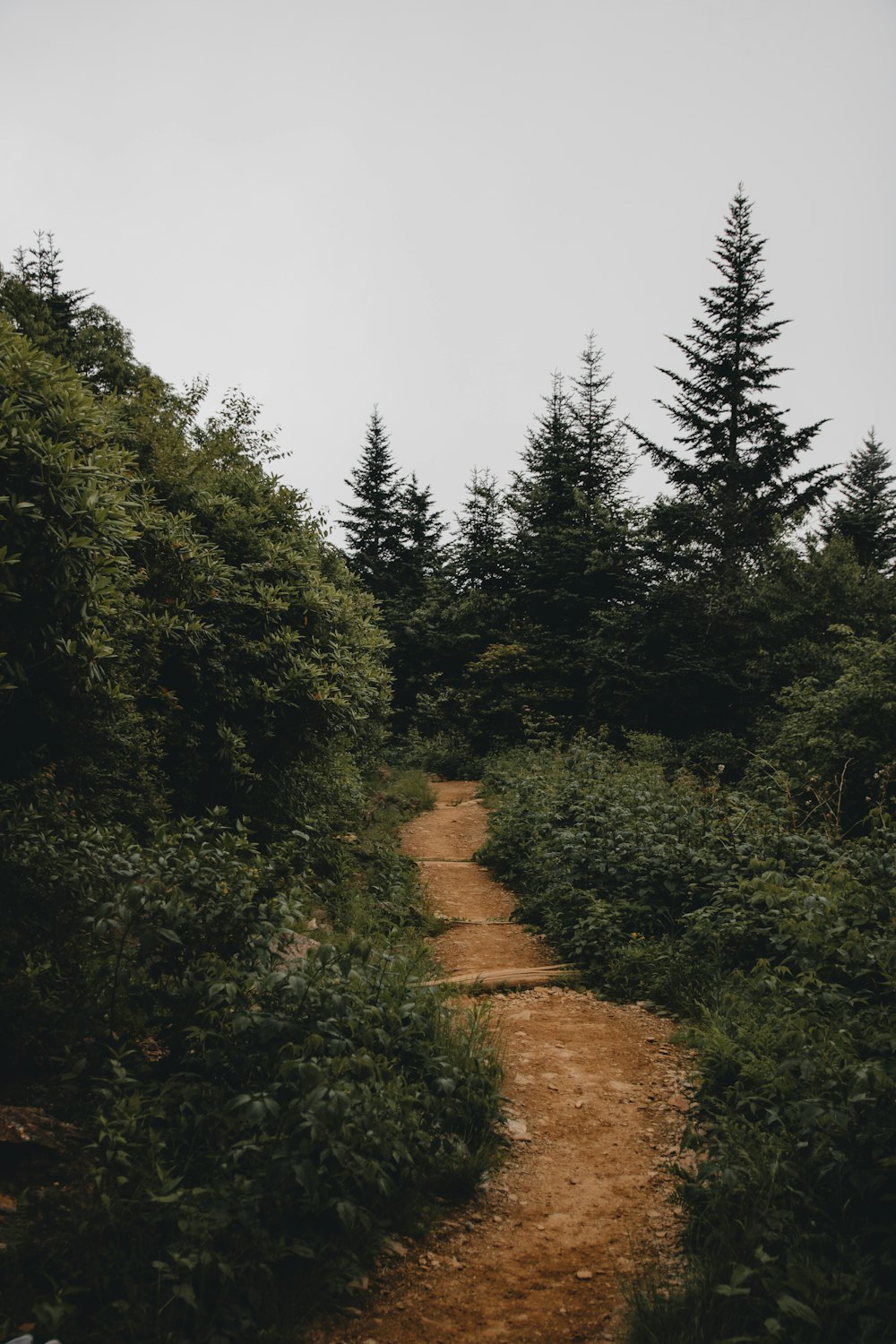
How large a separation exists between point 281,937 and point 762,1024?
104 inches

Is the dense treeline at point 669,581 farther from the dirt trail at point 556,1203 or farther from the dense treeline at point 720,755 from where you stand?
the dirt trail at point 556,1203

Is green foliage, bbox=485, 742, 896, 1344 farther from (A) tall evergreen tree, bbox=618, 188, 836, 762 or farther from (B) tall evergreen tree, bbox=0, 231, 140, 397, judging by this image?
(B) tall evergreen tree, bbox=0, 231, 140, 397

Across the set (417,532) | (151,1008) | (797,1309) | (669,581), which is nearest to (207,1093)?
(151,1008)

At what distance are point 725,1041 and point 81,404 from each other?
4.85 meters

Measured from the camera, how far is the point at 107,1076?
3061 millimetres

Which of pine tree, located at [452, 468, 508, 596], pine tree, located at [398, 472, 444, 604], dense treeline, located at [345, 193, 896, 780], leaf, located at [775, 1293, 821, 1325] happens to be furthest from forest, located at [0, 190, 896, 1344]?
pine tree, located at [398, 472, 444, 604]

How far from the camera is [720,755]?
1599 centimetres

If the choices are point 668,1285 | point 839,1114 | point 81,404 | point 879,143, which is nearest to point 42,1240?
point 668,1285

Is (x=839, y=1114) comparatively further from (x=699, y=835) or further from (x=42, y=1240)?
(x=699, y=835)

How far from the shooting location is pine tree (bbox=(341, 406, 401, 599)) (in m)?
30.7

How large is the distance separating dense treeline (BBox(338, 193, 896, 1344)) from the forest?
3cm

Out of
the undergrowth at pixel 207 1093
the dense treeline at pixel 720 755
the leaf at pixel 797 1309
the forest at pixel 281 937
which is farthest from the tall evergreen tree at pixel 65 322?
the leaf at pixel 797 1309

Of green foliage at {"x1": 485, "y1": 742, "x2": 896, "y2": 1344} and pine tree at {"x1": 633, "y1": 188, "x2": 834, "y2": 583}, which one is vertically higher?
pine tree at {"x1": 633, "y1": 188, "x2": 834, "y2": 583}

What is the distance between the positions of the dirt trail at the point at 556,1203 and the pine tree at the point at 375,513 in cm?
2669
